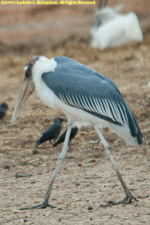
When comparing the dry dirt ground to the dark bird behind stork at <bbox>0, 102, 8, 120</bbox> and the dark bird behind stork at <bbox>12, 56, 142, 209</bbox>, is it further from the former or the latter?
the dark bird behind stork at <bbox>12, 56, 142, 209</bbox>

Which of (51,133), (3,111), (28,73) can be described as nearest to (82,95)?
(28,73)

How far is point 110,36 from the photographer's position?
12125 mm

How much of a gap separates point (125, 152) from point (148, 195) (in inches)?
62.0

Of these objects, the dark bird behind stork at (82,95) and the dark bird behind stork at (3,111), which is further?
the dark bird behind stork at (3,111)

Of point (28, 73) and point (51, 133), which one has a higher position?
point (28, 73)

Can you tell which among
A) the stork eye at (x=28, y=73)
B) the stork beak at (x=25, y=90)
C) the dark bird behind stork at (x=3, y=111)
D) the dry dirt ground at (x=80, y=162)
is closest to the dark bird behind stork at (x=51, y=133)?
the dry dirt ground at (x=80, y=162)

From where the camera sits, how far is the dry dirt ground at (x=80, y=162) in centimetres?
423

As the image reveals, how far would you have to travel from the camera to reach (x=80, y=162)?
590cm

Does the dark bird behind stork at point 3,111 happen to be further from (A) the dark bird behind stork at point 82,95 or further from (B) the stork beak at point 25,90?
(A) the dark bird behind stork at point 82,95

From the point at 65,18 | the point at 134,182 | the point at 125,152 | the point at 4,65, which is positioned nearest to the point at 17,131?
the point at 125,152

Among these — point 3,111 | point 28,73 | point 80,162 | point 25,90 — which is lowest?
point 3,111

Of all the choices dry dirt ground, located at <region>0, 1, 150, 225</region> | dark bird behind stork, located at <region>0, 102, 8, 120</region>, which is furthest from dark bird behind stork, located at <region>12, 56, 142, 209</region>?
dark bird behind stork, located at <region>0, 102, 8, 120</region>

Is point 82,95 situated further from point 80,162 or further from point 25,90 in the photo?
point 80,162

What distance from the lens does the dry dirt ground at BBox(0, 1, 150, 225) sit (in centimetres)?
423
